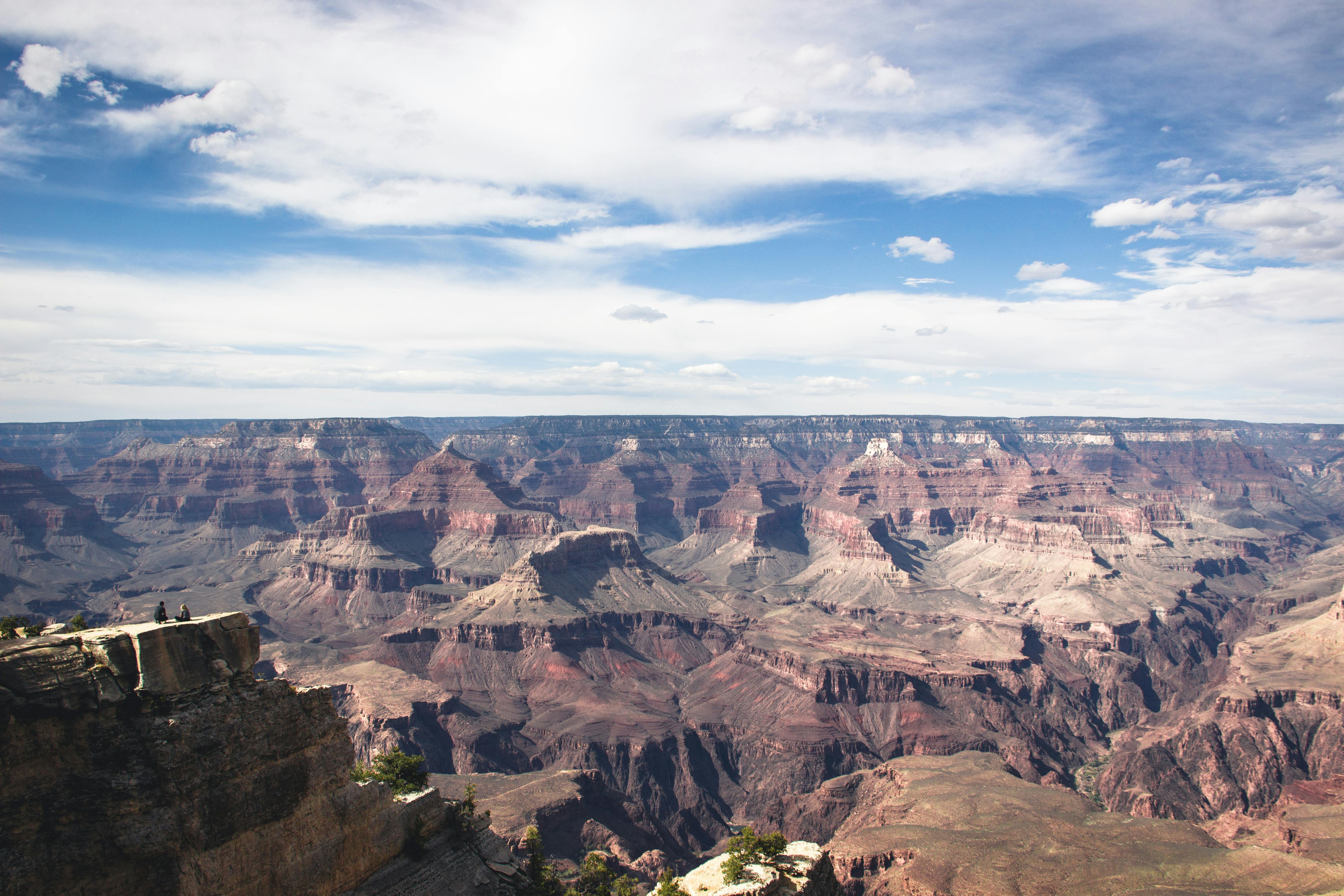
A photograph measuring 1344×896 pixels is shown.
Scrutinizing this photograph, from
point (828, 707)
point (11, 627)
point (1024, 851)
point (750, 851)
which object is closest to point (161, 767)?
point (11, 627)

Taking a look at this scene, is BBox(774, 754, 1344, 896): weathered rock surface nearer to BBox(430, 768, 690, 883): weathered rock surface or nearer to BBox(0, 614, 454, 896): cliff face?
BBox(430, 768, 690, 883): weathered rock surface

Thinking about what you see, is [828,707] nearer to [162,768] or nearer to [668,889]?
[668,889]

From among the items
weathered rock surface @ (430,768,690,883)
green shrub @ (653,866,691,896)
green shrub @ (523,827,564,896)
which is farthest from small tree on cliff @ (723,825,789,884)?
weathered rock surface @ (430,768,690,883)

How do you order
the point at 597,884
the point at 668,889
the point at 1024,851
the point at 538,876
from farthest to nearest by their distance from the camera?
the point at 1024,851, the point at 597,884, the point at 538,876, the point at 668,889

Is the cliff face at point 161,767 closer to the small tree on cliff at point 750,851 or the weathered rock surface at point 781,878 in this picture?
the weathered rock surface at point 781,878

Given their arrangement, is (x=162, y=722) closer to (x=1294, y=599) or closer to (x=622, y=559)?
(x=622, y=559)

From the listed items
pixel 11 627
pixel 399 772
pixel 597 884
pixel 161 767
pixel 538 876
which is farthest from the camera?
pixel 597 884

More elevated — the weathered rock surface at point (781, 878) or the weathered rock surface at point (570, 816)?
the weathered rock surface at point (781, 878)

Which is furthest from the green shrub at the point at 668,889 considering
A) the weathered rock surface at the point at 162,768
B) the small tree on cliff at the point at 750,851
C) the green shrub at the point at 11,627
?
the green shrub at the point at 11,627
